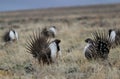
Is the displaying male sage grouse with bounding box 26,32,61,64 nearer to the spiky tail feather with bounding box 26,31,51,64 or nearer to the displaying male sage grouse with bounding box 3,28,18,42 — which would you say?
the spiky tail feather with bounding box 26,31,51,64

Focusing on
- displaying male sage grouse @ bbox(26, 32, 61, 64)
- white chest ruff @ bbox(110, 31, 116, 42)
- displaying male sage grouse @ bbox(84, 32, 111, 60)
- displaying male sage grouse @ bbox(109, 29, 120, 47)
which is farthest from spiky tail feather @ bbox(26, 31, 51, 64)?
displaying male sage grouse @ bbox(109, 29, 120, 47)

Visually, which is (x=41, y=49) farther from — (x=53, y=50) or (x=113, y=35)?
(x=113, y=35)

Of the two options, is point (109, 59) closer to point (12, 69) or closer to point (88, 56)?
point (88, 56)

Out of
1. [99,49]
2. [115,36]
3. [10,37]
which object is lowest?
[99,49]

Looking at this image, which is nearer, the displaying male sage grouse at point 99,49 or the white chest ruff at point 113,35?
the displaying male sage grouse at point 99,49

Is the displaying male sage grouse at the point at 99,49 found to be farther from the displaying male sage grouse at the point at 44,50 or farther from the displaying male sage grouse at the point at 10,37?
the displaying male sage grouse at the point at 10,37

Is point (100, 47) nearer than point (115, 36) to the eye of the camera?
Yes

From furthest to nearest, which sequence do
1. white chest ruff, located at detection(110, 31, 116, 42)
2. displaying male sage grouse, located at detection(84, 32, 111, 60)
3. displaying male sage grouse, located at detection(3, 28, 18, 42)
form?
displaying male sage grouse, located at detection(3, 28, 18, 42)
white chest ruff, located at detection(110, 31, 116, 42)
displaying male sage grouse, located at detection(84, 32, 111, 60)

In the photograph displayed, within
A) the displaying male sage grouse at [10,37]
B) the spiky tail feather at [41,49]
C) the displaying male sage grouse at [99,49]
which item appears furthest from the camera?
the displaying male sage grouse at [10,37]

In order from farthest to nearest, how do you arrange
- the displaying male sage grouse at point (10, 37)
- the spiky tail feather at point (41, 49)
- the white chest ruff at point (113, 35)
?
the displaying male sage grouse at point (10, 37), the white chest ruff at point (113, 35), the spiky tail feather at point (41, 49)

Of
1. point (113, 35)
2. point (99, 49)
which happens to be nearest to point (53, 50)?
Result: point (99, 49)

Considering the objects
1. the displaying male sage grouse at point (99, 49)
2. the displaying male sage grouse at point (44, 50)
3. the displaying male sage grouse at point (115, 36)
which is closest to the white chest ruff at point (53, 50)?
the displaying male sage grouse at point (44, 50)

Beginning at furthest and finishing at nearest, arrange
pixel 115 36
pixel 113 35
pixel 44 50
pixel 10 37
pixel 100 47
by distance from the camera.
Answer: pixel 10 37 < pixel 115 36 < pixel 113 35 < pixel 100 47 < pixel 44 50

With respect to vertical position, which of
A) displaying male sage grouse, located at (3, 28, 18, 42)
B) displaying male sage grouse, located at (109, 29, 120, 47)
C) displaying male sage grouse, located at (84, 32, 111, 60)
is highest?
displaying male sage grouse, located at (3, 28, 18, 42)
